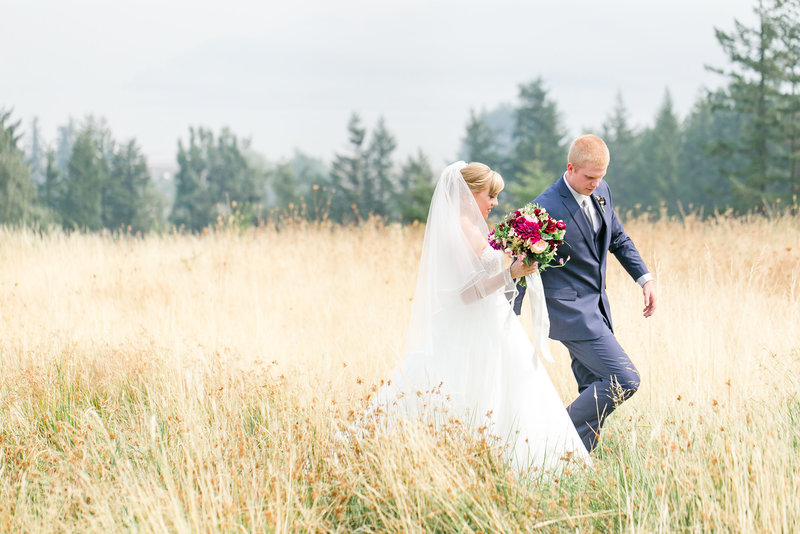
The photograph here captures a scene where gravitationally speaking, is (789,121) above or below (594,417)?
above

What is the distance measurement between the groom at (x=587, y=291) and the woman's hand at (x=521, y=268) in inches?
12.4

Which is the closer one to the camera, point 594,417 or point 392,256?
point 594,417

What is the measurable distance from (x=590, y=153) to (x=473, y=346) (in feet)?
4.17

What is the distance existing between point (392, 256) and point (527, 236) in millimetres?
5749

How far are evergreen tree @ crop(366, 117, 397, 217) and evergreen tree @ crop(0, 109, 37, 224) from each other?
22666 millimetres

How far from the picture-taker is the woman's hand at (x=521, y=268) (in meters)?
3.67

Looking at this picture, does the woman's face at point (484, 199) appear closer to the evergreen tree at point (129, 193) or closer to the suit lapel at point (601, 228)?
the suit lapel at point (601, 228)

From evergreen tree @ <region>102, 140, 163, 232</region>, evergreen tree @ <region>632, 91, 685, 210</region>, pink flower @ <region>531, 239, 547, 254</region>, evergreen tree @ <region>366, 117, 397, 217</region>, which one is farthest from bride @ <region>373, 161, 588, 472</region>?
evergreen tree @ <region>102, 140, 163, 232</region>

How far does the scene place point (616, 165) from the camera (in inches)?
2203

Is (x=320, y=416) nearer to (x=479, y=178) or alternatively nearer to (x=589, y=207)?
(x=479, y=178)

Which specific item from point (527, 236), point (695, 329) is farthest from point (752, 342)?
point (527, 236)

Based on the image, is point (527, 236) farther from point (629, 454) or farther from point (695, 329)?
point (695, 329)

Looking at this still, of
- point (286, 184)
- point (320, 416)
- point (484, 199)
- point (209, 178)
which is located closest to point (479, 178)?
point (484, 199)

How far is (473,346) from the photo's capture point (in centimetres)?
396
